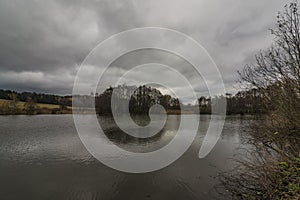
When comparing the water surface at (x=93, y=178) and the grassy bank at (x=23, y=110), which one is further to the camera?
the grassy bank at (x=23, y=110)

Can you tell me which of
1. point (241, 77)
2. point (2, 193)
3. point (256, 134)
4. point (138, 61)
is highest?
point (138, 61)

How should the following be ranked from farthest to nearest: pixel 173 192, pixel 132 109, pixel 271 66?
pixel 132 109 → pixel 173 192 → pixel 271 66

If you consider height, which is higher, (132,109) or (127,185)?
(132,109)

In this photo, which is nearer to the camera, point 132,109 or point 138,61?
point 138,61

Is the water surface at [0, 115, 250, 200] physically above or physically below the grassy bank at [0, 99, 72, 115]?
below

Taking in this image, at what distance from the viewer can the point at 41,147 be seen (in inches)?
455

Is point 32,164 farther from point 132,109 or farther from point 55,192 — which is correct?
point 132,109

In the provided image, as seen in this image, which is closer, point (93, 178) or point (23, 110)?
point (93, 178)

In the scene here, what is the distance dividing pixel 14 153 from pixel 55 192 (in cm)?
645

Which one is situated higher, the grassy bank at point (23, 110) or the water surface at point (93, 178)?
the grassy bank at point (23, 110)

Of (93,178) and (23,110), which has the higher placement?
(23,110)

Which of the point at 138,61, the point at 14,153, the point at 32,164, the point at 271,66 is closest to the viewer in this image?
the point at 271,66

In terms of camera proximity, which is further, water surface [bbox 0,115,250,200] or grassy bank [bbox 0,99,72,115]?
grassy bank [bbox 0,99,72,115]

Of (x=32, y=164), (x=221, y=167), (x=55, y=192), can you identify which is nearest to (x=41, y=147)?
(x=32, y=164)
